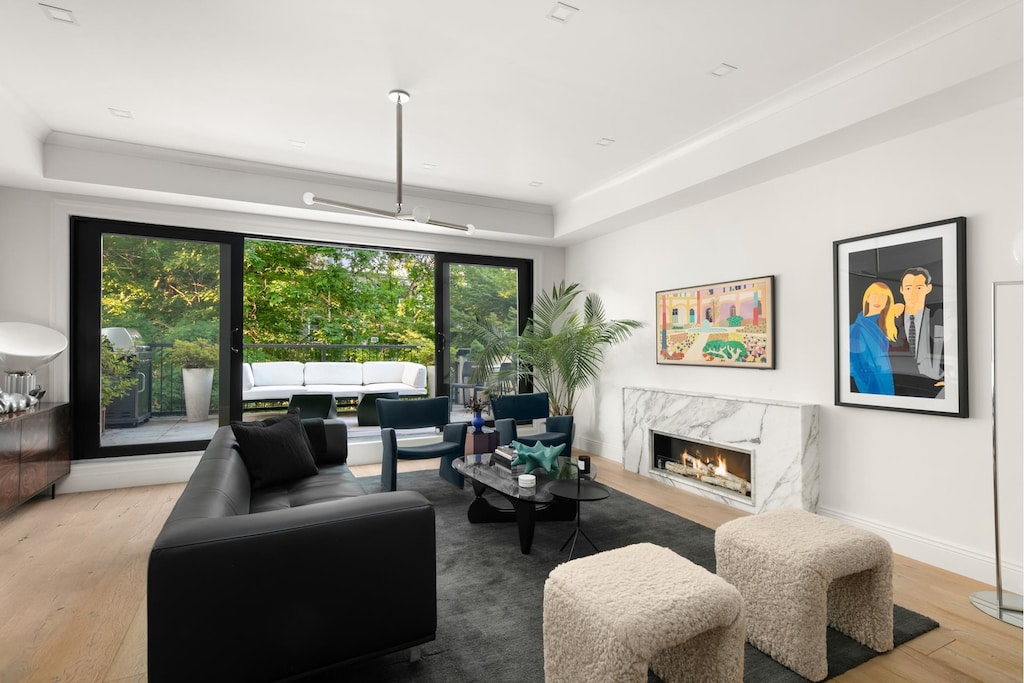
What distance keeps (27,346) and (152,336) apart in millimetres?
927

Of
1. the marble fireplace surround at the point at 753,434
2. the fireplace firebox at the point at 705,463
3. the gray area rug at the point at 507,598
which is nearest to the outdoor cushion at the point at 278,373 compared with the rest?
the gray area rug at the point at 507,598

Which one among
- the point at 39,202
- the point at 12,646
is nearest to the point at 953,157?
the point at 12,646

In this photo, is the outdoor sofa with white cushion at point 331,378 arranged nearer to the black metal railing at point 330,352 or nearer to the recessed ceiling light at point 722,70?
the black metal railing at point 330,352

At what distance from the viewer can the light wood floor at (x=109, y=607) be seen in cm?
199

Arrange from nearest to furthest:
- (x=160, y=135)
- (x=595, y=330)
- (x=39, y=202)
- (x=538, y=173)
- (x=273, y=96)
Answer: (x=273, y=96)
(x=160, y=135)
(x=39, y=202)
(x=538, y=173)
(x=595, y=330)

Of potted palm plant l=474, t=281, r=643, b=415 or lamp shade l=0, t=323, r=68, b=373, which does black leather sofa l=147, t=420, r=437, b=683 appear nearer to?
lamp shade l=0, t=323, r=68, b=373

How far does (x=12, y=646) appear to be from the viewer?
84.5 inches

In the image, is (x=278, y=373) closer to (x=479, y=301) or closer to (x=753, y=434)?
(x=479, y=301)

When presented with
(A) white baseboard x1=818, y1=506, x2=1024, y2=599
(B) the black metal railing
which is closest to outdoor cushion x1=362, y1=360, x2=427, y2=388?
(B) the black metal railing

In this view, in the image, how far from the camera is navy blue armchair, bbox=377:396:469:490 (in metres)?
4.18

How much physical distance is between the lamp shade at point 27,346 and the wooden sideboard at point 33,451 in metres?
0.34

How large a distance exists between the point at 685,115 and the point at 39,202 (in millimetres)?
5062

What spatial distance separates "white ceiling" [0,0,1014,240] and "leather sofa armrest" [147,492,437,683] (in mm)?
2246

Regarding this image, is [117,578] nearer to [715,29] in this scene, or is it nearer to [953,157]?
[715,29]
